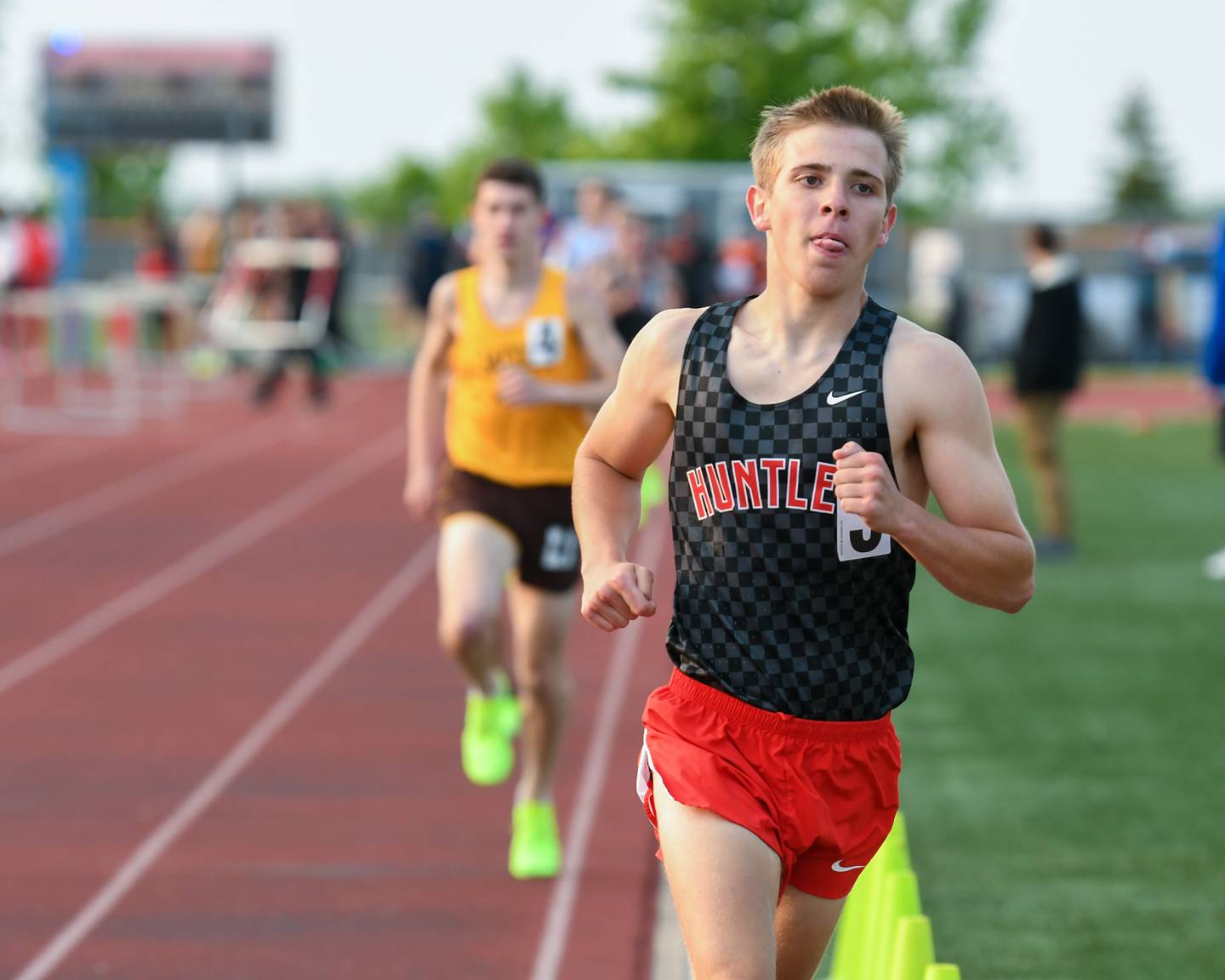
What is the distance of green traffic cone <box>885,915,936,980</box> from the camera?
3703 mm

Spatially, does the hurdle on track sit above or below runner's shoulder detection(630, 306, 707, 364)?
below

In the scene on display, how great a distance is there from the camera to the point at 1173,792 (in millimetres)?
7164

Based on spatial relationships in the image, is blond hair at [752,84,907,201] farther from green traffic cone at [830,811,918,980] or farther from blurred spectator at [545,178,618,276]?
blurred spectator at [545,178,618,276]

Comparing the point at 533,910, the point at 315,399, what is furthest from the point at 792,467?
the point at 315,399

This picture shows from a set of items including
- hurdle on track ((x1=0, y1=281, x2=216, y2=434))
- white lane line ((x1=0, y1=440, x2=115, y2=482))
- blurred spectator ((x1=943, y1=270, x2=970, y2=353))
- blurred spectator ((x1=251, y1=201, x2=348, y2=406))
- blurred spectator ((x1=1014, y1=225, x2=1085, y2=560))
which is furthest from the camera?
blurred spectator ((x1=943, y1=270, x2=970, y2=353))

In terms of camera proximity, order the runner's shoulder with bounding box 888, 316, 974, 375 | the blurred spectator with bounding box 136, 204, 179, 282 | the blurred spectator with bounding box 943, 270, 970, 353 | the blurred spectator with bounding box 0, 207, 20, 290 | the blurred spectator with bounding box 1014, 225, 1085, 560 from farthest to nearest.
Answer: the blurred spectator with bounding box 136, 204, 179, 282 < the blurred spectator with bounding box 0, 207, 20, 290 < the blurred spectator with bounding box 943, 270, 970, 353 < the blurred spectator with bounding box 1014, 225, 1085, 560 < the runner's shoulder with bounding box 888, 316, 974, 375

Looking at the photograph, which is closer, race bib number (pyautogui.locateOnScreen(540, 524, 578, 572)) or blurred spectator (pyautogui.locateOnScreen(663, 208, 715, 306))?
race bib number (pyautogui.locateOnScreen(540, 524, 578, 572))

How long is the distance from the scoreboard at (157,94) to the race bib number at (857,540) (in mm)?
26208

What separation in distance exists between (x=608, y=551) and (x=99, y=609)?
7828mm

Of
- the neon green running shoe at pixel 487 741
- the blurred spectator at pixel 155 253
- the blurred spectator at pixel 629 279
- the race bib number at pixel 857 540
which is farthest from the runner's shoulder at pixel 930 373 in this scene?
the blurred spectator at pixel 155 253

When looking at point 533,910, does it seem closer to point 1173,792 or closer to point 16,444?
point 1173,792

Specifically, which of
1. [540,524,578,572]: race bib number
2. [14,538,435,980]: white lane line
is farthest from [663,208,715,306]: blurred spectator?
[540,524,578,572]: race bib number

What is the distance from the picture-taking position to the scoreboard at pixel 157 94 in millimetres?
28469

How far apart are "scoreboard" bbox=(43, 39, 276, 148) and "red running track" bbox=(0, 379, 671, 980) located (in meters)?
15.7
